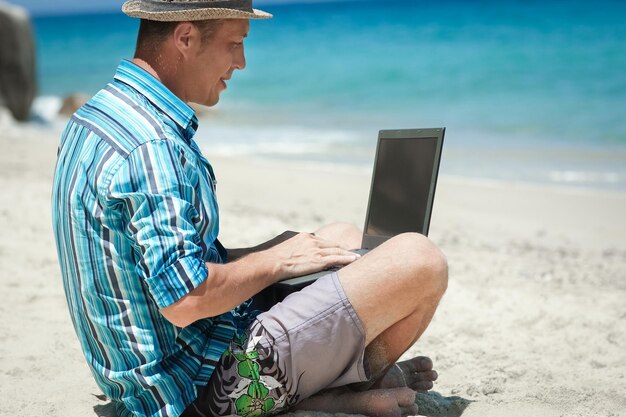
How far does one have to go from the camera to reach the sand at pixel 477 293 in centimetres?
309

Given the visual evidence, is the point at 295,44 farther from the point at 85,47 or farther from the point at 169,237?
the point at 169,237

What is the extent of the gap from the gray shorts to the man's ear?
2.71ft

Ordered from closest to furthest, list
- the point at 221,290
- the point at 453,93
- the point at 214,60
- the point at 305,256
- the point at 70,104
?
the point at 221,290
the point at 214,60
the point at 305,256
the point at 70,104
the point at 453,93

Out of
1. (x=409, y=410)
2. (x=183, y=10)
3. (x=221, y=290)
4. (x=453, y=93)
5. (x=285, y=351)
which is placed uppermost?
(x=453, y=93)

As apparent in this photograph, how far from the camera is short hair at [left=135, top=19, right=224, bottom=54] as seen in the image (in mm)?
2328

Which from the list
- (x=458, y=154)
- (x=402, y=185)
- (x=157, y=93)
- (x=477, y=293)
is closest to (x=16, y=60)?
(x=458, y=154)

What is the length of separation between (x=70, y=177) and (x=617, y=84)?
638 inches

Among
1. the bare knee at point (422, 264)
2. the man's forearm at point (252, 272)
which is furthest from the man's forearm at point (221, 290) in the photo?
the bare knee at point (422, 264)

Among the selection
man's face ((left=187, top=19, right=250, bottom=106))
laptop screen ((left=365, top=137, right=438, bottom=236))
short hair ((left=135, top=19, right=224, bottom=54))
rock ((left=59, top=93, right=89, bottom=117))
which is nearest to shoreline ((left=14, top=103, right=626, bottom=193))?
rock ((left=59, top=93, right=89, bottom=117))

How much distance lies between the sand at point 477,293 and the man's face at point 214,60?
1257 millimetres

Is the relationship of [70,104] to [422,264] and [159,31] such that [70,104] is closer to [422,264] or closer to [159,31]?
[159,31]

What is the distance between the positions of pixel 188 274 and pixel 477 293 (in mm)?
2843

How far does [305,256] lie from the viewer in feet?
8.28

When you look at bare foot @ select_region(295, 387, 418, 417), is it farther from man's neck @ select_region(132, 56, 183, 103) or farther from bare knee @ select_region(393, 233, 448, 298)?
man's neck @ select_region(132, 56, 183, 103)
